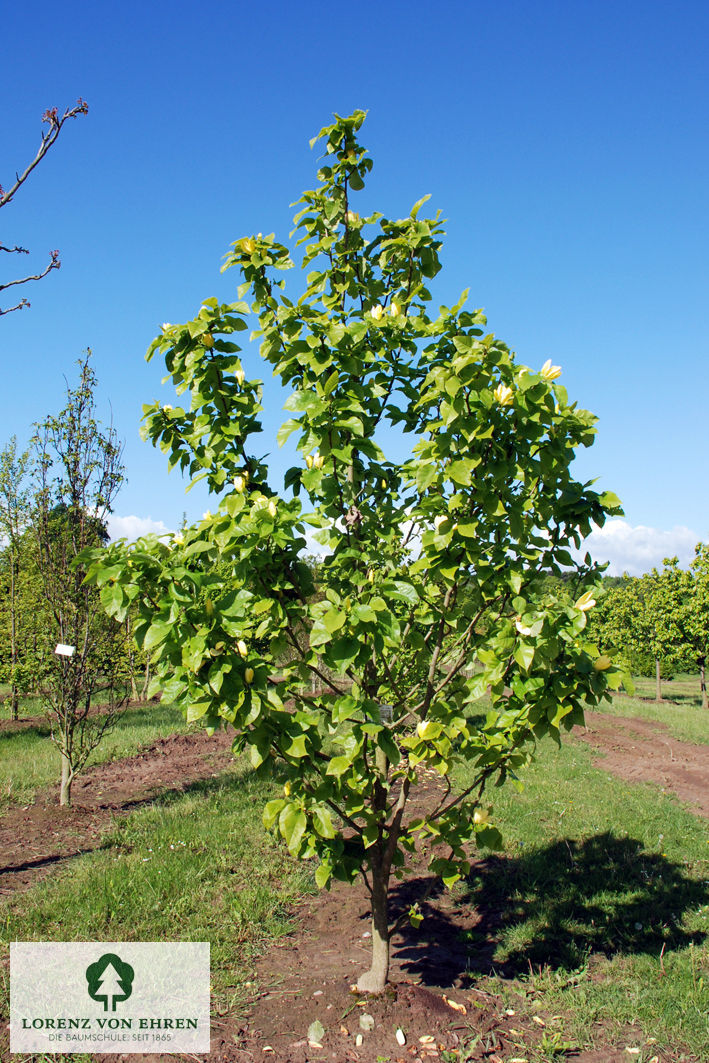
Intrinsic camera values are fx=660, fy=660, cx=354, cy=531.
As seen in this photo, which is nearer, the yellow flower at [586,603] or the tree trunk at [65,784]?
the yellow flower at [586,603]

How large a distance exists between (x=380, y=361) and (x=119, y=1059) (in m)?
3.46

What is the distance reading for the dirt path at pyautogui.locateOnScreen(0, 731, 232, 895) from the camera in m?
5.49

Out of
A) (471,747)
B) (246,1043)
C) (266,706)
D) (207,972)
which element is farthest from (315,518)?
(207,972)

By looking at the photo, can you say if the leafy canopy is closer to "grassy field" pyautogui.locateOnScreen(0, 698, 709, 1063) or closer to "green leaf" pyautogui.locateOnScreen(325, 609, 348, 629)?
"green leaf" pyautogui.locateOnScreen(325, 609, 348, 629)

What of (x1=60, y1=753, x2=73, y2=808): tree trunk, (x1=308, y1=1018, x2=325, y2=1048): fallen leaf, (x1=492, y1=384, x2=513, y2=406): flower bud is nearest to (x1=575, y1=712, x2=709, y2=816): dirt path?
(x1=308, y1=1018, x2=325, y2=1048): fallen leaf

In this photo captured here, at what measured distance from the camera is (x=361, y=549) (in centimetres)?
315

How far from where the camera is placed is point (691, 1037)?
10.3ft

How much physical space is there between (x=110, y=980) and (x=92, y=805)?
371cm

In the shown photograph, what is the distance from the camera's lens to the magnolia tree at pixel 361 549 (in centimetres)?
252

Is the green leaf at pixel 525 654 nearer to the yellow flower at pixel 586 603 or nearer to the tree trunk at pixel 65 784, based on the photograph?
the yellow flower at pixel 586 603

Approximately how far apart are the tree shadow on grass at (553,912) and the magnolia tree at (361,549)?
85cm

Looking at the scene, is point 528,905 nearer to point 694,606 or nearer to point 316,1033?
point 316,1033

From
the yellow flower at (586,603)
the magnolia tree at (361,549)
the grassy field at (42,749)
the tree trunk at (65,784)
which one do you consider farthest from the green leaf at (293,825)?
the grassy field at (42,749)

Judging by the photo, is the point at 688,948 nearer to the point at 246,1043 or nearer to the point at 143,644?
the point at 246,1043
